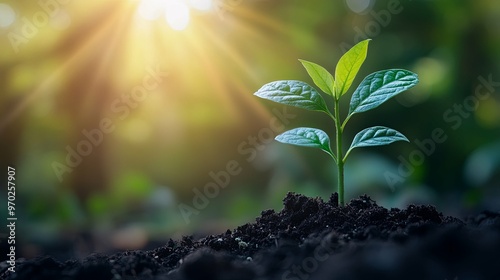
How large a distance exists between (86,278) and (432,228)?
0.58 metres

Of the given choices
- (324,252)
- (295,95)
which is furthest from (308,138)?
(324,252)

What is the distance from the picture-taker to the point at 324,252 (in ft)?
2.57

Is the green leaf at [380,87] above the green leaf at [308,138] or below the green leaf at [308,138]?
above

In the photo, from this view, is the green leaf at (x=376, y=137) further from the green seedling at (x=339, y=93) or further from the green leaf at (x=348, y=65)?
the green leaf at (x=348, y=65)

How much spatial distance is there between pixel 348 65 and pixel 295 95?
14cm

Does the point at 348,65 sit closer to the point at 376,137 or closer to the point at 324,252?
the point at 376,137

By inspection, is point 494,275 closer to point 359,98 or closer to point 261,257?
point 261,257

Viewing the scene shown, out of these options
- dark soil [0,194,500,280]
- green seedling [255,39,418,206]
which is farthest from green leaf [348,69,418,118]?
dark soil [0,194,500,280]

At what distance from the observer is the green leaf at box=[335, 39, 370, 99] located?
3.72 feet

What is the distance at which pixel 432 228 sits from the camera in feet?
2.88

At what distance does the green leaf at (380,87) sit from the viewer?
1106 mm

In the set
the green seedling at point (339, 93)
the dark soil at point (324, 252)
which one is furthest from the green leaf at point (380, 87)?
the dark soil at point (324, 252)

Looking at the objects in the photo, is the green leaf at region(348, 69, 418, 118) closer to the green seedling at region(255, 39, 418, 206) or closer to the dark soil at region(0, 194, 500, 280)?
the green seedling at region(255, 39, 418, 206)

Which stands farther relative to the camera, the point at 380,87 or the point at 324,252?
the point at 380,87
